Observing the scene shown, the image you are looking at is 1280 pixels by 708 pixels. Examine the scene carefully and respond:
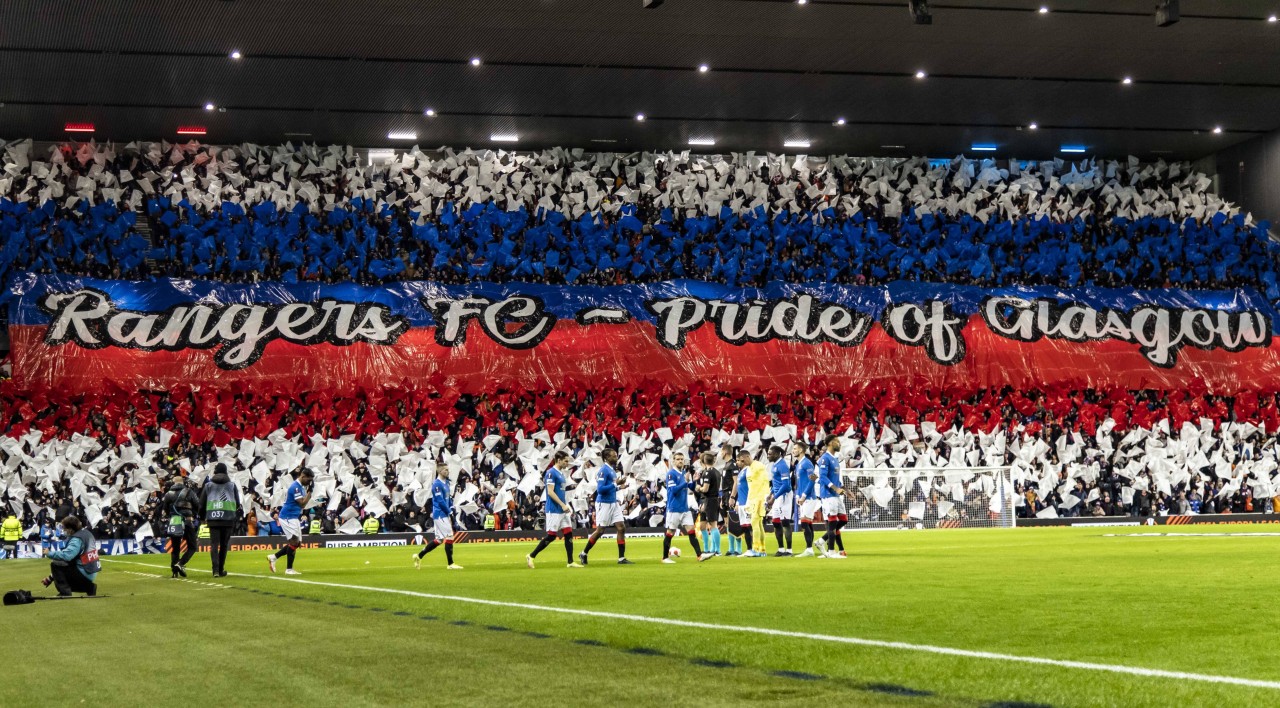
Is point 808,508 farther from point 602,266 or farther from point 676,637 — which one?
point 602,266

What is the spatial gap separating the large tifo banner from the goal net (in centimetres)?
342

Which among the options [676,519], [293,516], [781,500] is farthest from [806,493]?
[293,516]

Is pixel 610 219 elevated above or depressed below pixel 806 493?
above

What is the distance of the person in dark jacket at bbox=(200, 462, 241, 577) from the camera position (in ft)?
66.1

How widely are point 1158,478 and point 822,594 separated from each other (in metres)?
26.8

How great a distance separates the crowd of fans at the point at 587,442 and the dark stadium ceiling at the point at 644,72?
7.59m

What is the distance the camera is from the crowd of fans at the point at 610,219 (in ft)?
115

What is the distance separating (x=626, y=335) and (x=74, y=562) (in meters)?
22.3

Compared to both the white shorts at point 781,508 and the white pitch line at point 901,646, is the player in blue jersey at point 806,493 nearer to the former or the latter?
the white shorts at point 781,508

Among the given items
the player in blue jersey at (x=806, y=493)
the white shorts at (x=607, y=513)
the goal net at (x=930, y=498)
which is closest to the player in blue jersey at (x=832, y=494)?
the player in blue jersey at (x=806, y=493)

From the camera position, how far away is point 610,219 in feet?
125

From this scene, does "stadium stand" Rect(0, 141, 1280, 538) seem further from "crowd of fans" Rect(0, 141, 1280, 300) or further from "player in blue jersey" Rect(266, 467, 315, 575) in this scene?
"player in blue jersey" Rect(266, 467, 315, 575)

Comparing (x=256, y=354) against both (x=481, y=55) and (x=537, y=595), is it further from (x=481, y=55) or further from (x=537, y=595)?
(x=537, y=595)

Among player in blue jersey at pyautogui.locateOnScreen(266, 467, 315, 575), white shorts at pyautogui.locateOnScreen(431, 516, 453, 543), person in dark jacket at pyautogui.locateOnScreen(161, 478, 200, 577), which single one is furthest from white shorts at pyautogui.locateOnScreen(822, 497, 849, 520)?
person in dark jacket at pyautogui.locateOnScreen(161, 478, 200, 577)
